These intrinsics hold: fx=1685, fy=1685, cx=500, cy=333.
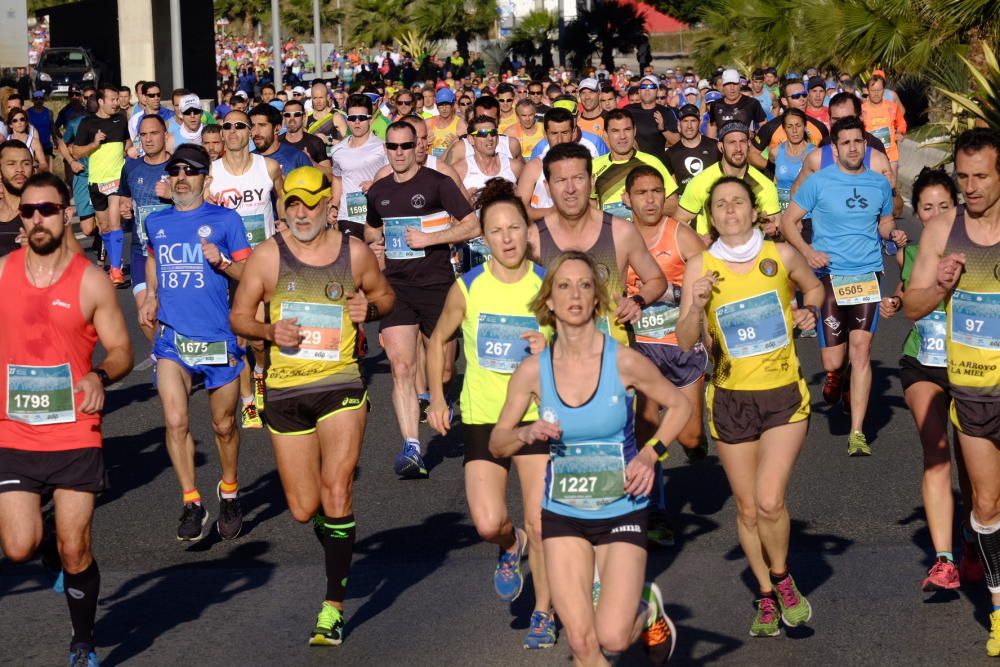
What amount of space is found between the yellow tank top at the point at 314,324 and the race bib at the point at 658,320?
83.6 inches

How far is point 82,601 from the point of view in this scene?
6.41 metres

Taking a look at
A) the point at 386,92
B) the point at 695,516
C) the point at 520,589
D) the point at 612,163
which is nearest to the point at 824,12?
the point at 386,92

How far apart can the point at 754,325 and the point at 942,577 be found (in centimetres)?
133

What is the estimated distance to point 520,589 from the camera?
23.4 ft

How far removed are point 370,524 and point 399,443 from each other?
2006 mm

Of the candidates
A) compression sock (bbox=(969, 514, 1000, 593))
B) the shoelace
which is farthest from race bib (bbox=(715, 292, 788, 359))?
compression sock (bbox=(969, 514, 1000, 593))

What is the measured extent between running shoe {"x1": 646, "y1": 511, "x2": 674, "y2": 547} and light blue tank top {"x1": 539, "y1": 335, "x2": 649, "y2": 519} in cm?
258

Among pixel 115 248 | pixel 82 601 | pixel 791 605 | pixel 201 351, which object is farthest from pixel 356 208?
pixel 791 605

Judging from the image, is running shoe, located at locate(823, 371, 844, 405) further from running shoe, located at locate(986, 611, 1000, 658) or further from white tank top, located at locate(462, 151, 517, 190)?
running shoe, located at locate(986, 611, 1000, 658)

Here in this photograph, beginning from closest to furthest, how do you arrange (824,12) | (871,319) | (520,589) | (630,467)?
1. (630,467)
2. (520,589)
3. (871,319)
4. (824,12)

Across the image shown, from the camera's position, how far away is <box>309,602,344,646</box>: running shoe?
6770mm

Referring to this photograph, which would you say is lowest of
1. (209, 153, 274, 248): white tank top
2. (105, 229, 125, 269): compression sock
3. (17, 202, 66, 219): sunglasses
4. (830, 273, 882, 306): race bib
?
(105, 229, 125, 269): compression sock

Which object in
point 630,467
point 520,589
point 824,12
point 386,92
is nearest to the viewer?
point 630,467

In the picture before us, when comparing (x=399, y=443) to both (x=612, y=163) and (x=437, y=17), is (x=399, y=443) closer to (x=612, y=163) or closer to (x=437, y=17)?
(x=612, y=163)
